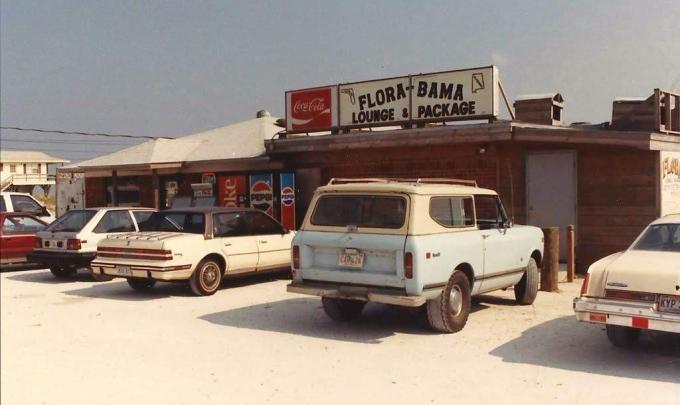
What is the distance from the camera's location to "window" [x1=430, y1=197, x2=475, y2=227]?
8.23m

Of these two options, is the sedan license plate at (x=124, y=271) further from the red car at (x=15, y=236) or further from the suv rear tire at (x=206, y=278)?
the red car at (x=15, y=236)

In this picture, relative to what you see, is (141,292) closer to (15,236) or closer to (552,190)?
(15,236)

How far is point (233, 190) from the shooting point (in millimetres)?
19031


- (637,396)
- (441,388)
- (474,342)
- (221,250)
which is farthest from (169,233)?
(637,396)

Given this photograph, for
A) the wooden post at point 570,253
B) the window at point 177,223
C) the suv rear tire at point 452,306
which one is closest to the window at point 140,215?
the window at point 177,223

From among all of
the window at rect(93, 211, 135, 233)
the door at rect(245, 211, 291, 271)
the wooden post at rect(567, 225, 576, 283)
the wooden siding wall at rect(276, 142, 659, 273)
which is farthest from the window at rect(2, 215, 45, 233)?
the wooden post at rect(567, 225, 576, 283)

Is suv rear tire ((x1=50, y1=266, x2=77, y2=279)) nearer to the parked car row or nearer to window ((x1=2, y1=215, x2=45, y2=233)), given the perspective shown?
window ((x1=2, y1=215, x2=45, y2=233))

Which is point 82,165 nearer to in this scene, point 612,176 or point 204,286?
point 204,286

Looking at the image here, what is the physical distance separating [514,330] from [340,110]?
31.2ft

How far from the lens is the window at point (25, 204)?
17.3m

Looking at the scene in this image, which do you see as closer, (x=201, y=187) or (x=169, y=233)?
(x=169, y=233)

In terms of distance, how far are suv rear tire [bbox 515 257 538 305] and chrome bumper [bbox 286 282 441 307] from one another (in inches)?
110

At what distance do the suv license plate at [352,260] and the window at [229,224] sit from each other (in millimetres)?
3963

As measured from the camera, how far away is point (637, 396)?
226 inches
